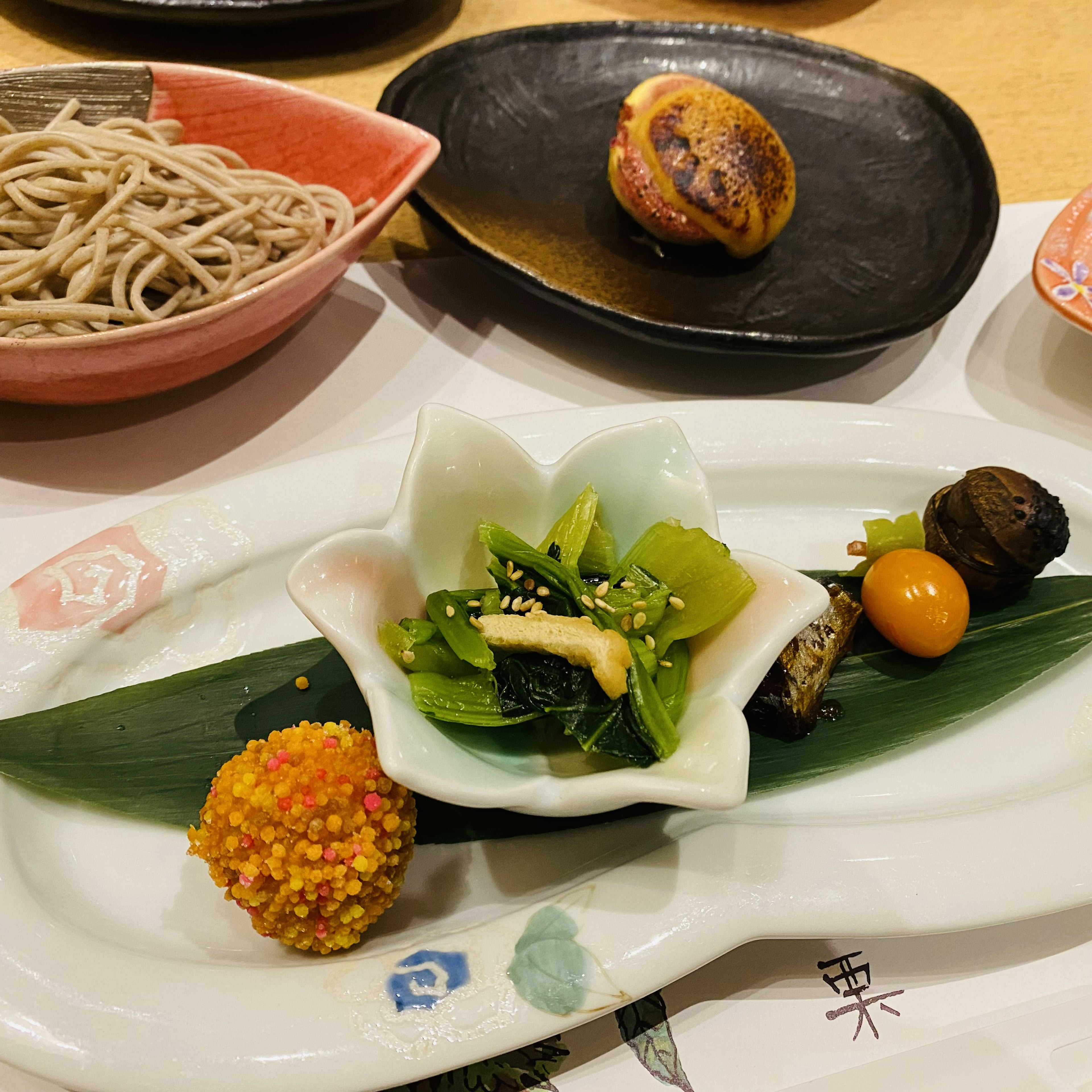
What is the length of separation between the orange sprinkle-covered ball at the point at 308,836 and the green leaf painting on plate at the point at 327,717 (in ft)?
0.49

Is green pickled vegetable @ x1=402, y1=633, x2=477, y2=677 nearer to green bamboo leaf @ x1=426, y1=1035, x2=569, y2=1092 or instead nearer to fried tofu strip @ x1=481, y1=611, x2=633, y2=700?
fried tofu strip @ x1=481, y1=611, x2=633, y2=700

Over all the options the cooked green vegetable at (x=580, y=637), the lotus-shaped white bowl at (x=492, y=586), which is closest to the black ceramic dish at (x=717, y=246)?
the lotus-shaped white bowl at (x=492, y=586)

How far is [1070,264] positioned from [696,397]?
850 millimetres

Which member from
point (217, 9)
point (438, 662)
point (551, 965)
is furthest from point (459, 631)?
point (217, 9)

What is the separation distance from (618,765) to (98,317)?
3.85 ft

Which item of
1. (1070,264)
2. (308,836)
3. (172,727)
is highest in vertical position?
(1070,264)

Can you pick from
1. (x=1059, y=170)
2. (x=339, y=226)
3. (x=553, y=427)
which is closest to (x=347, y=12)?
(x=339, y=226)

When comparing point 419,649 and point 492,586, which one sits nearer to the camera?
point 419,649

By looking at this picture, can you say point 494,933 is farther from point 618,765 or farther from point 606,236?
point 606,236

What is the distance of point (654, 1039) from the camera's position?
1.03 m

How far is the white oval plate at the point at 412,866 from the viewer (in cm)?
88

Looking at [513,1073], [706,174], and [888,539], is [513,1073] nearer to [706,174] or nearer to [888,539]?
[888,539]

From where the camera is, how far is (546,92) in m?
2.27

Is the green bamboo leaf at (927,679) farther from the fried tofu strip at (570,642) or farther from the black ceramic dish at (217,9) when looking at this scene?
the black ceramic dish at (217,9)
